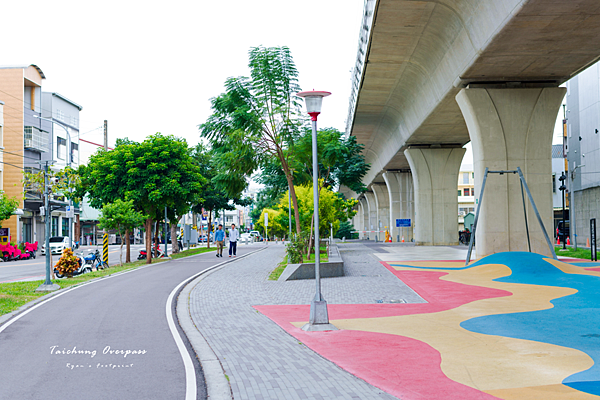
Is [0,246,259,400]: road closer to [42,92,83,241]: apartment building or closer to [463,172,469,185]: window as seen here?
[42,92,83,241]: apartment building

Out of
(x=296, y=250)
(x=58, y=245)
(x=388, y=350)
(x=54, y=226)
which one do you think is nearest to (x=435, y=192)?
(x=296, y=250)

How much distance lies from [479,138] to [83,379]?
18.7 m

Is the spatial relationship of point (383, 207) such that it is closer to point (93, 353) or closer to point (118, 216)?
point (118, 216)

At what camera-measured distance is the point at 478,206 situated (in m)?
20.9

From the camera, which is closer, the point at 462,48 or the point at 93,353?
the point at 93,353

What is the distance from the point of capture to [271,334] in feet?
29.8

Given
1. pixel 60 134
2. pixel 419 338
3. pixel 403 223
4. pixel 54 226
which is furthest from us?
pixel 54 226

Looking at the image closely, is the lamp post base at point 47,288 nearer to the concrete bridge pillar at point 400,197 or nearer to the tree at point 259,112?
the tree at point 259,112

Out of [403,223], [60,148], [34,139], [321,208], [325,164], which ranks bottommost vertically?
[403,223]

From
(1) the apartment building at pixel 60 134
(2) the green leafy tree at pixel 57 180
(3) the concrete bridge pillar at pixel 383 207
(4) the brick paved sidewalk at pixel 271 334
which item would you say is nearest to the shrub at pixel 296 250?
(4) the brick paved sidewalk at pixel 271 334

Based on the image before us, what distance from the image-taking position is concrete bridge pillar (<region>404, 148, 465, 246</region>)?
38.8 meters

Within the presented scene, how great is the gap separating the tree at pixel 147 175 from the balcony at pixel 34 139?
23.3 meters

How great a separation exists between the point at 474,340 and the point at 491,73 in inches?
582

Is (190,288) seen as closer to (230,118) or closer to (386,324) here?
(386,324)
